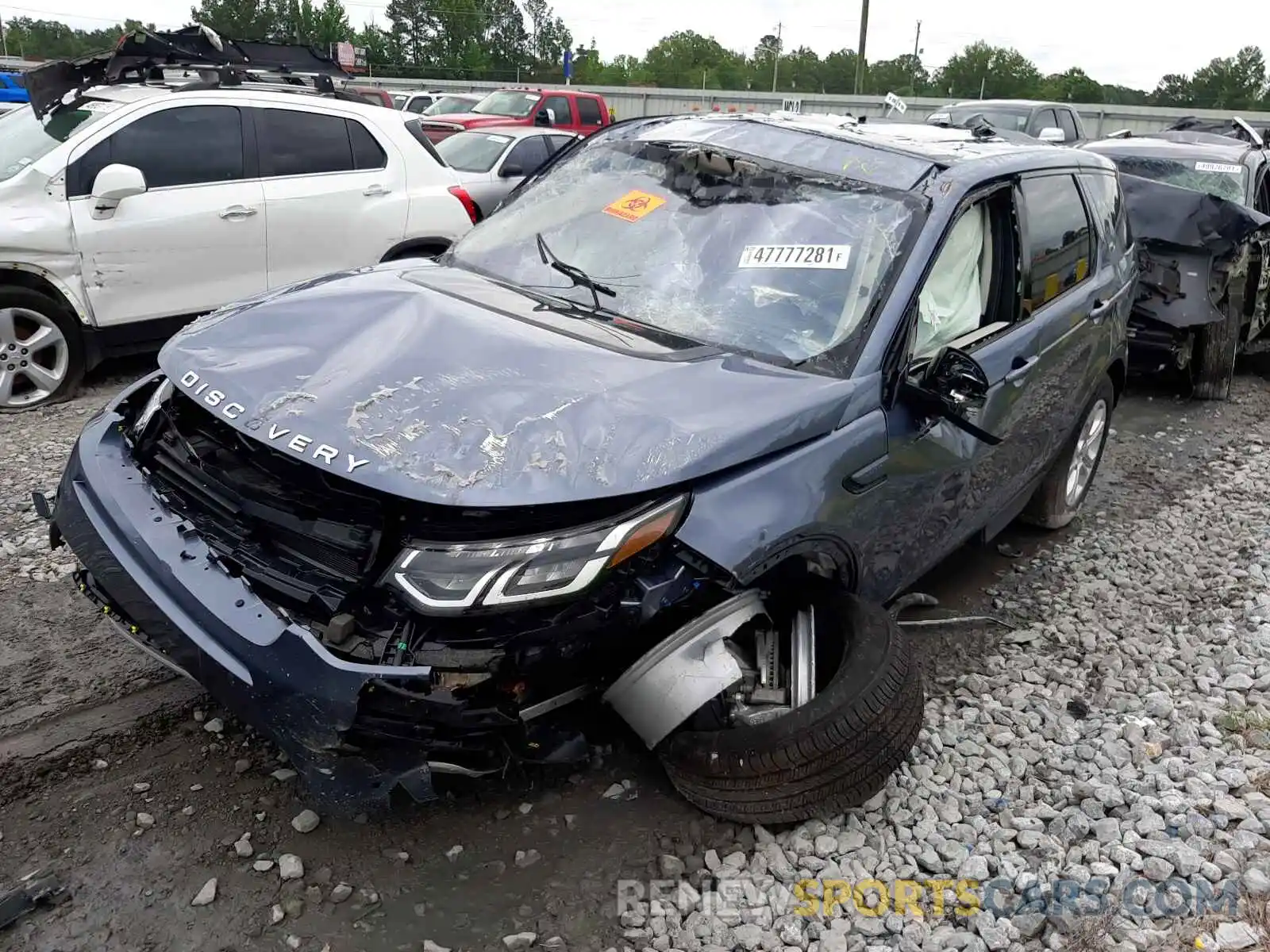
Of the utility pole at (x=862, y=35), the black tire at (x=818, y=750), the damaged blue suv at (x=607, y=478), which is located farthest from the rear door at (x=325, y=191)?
the utility pole at (x=862, y=35)

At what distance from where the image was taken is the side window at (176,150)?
18.9ft

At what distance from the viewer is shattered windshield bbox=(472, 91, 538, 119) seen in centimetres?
1702

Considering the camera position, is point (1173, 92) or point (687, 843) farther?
point (1173, 92)

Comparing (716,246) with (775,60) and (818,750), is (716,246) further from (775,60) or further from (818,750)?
(775,60)

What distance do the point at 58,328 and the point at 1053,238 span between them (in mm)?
5197

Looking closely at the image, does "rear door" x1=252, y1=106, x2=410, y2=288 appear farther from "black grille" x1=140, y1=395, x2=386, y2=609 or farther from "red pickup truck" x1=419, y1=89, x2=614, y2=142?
"red pickup truck" x1=419, y1=89, x2=614, y2=142

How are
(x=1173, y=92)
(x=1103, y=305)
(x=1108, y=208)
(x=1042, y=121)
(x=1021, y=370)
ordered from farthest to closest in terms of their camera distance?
(x=1173, y=92) < (x=1042, y=121) < (x=1108, y=208) < (x=1103, y=305) < (x=1021, y=370)

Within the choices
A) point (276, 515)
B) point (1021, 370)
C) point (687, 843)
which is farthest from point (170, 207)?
point (687, 843)

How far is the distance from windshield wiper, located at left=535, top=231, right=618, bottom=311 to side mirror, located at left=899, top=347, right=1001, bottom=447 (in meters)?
1.01

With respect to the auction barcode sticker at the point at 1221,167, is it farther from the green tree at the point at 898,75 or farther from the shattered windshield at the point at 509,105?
the green tree at the point at 898,75

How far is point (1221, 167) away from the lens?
809cm

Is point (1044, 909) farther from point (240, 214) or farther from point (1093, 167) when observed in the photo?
point (240, 214)

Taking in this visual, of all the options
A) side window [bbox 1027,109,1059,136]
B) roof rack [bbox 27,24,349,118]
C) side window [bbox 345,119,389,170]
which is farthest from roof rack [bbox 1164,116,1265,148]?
roof rack [bbox 27,24,349,118]

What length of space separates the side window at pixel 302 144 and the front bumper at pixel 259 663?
439 centimetres
